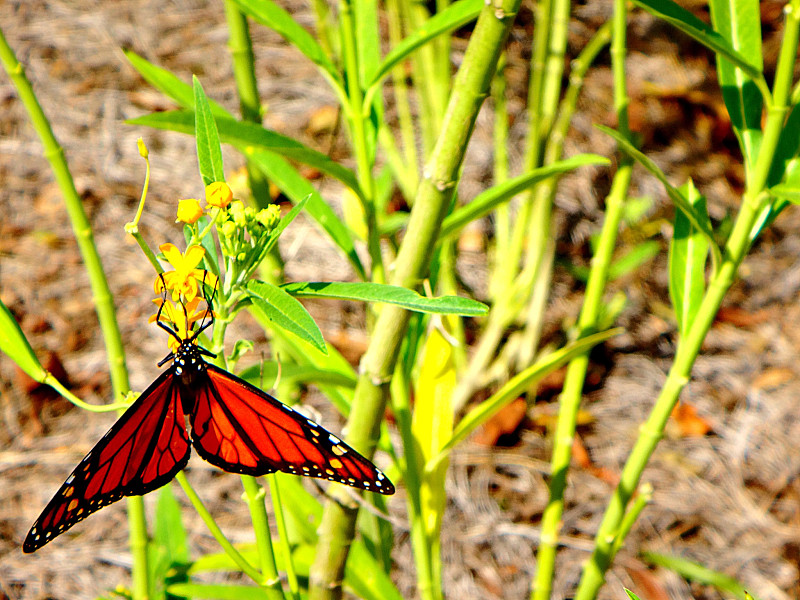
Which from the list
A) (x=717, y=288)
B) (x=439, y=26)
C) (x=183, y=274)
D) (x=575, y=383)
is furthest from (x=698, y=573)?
(x=183, y=274)

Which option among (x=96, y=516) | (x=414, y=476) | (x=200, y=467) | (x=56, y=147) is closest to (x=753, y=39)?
(x=414, y=476)

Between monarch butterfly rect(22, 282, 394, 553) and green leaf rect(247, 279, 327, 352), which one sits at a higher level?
green leaf rect(247, 279, 327, 352)

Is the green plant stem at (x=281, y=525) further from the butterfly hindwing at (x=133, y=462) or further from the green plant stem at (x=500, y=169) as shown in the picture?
the green plant stem at (x=500, y=169)

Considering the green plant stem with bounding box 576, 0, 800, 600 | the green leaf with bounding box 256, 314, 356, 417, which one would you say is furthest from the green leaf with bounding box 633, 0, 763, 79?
the green leaf with bounding box 256, 314, 356, 417

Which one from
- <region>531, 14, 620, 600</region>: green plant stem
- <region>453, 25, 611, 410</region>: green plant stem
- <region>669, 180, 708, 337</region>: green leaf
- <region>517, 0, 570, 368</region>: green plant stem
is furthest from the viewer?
<region>453, 25, 611, 410</region>: green plant stem

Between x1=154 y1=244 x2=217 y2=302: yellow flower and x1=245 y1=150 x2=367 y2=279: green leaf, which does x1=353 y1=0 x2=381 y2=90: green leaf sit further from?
x1=154 y1=244 x2=217 y2=302: yellow flower

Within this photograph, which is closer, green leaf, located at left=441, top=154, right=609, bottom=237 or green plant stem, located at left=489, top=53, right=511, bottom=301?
green leaf, located at left=441, top=154, right=609, bottom=237

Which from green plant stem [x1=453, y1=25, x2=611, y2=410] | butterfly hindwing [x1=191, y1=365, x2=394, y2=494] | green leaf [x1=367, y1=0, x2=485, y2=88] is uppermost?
green leaf [x1=367, y1=0, x2=485, y2=88]

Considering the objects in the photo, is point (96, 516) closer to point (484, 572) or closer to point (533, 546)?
point (484, 572)
